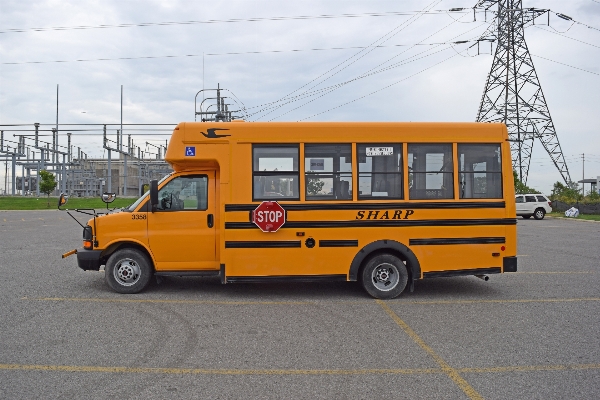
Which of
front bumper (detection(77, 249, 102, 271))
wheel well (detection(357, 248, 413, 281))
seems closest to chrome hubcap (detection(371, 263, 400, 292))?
wheel well (detection(357, 248, 413, 281))

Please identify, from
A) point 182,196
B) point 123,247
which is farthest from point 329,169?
point 123,247

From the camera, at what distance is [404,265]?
764 centimetres

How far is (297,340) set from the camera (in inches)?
220

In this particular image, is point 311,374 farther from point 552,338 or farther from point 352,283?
point 352,283

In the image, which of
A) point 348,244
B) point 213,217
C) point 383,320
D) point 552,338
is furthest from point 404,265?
point 213,217

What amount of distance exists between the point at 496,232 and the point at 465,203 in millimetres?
658

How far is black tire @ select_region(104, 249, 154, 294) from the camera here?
25.7ft

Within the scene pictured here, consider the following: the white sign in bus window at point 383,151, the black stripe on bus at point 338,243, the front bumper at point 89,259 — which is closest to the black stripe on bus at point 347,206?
the black stripe on bus at point 338,243

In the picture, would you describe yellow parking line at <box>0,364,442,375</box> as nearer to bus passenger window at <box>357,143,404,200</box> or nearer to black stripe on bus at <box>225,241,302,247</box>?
black stripe on bus at <box>225,241,302,247</box>

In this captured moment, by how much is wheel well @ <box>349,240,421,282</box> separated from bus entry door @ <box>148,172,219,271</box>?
214cm

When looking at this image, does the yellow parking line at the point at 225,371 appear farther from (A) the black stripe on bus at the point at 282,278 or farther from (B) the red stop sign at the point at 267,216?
(B) the red stop sign at the point at 267,216

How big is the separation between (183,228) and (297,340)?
3025 mm

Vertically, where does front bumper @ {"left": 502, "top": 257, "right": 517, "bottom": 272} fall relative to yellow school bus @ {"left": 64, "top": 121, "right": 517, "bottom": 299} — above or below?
below

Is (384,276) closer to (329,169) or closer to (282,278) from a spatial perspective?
(282,278)
